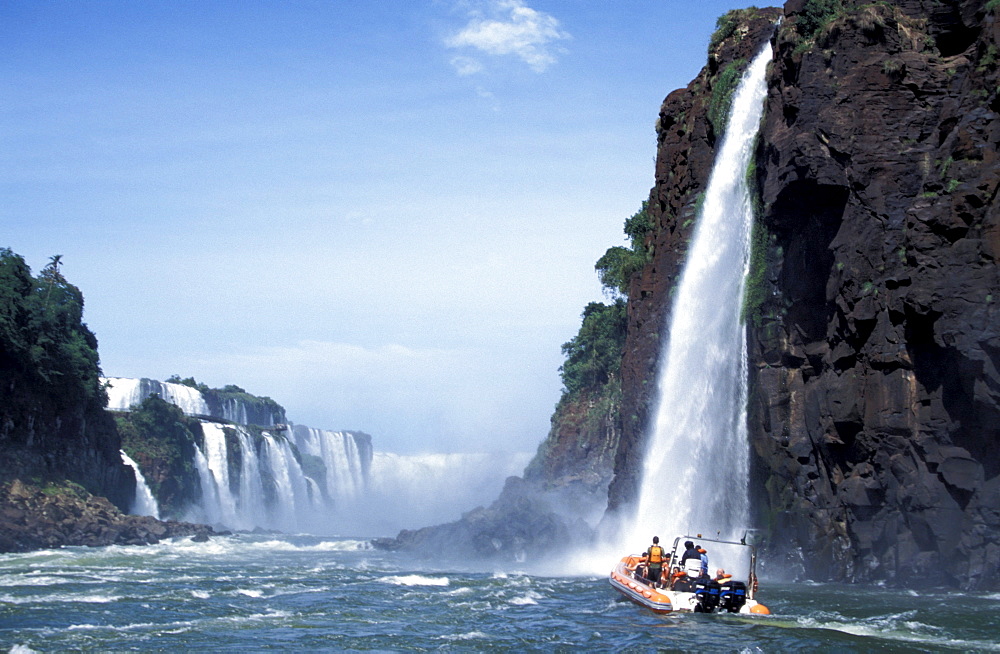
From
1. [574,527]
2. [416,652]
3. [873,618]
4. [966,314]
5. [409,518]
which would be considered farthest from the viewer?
[409,518]

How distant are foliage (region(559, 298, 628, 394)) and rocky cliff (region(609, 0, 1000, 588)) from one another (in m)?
34.8

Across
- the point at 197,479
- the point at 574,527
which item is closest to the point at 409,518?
the point at 197,479

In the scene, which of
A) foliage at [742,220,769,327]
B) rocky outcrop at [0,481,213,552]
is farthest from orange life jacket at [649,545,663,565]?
rocky outcrop at [0,481,213,552]

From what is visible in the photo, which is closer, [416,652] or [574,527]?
[416,652]

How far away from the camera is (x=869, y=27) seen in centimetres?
3369

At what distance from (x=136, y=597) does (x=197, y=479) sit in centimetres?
6233

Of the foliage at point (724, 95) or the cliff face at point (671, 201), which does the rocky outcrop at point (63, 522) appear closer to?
the cliff face at point (671, 201)

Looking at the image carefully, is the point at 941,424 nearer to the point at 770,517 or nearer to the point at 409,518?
the point at 770,517

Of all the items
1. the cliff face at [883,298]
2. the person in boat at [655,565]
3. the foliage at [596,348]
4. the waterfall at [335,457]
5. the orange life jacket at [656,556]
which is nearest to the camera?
the person in boat at [655,565]

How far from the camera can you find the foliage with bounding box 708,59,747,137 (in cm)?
4353

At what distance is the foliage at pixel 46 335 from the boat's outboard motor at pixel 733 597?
49743mm

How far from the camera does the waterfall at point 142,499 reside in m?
77.6

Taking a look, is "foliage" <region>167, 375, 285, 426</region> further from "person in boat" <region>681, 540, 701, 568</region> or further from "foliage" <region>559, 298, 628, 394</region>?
"person in boat" <region>681, 540, 701, 568</region>

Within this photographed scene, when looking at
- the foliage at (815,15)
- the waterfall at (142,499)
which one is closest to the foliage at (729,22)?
the foliage at (815,15)
